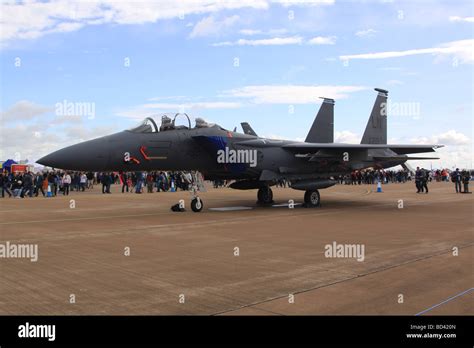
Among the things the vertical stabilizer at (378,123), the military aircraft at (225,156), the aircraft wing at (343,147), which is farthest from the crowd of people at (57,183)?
the vertical stabilizer at (378,123)

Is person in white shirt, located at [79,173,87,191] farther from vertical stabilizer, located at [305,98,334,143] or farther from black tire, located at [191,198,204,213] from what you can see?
black tire, located at [191,198,204,213]

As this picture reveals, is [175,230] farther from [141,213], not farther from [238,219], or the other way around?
[141,213]

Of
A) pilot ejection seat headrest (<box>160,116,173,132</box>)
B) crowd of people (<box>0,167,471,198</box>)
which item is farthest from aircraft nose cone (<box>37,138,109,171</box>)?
crowd of people (<box>0,167,471,198</box>)

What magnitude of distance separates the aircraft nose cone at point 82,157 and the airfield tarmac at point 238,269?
163 cm

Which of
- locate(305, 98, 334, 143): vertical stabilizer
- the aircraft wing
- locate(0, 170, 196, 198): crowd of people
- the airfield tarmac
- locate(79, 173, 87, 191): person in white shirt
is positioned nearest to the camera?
the airfield tarmac

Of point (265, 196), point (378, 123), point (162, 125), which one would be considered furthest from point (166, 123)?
point (378, 123)

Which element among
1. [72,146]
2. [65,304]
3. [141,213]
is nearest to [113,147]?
[72,146]

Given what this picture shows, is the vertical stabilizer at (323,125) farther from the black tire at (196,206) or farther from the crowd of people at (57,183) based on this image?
the black tire at (196,206)

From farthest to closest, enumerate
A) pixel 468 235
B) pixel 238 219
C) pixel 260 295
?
pixel 238 219 < pixel 468 235 < pixel 260 295

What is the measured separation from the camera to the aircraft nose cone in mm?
11602

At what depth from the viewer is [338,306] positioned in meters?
4.78

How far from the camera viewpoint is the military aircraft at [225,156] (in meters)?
12.4

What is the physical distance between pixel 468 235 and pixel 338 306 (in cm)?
657
